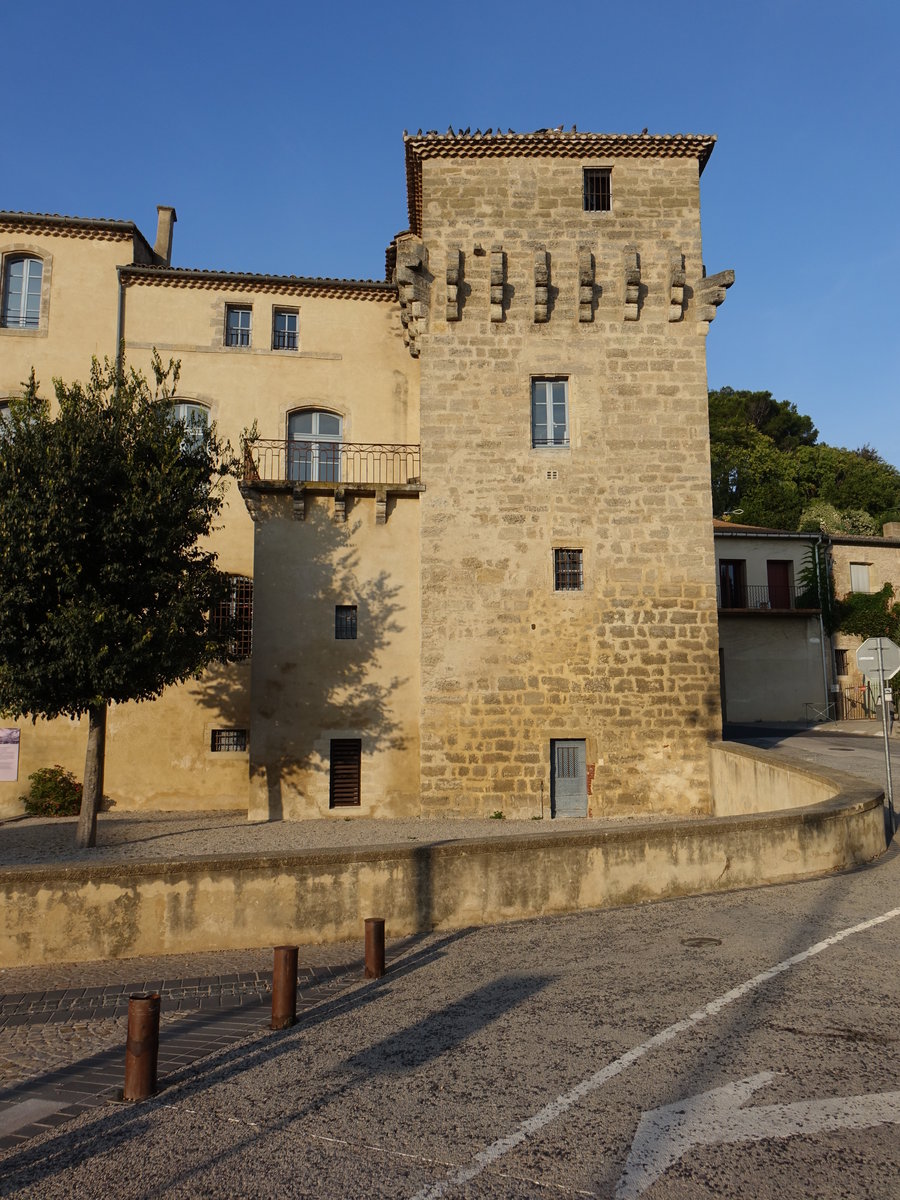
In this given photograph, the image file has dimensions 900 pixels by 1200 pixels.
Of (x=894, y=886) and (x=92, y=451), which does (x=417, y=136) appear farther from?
(x=894, y=886)

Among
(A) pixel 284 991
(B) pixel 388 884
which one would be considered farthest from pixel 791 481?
(A) pixel 284 991

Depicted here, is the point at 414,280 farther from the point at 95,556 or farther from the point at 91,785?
the point at 91,785

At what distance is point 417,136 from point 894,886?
1560 centimetres

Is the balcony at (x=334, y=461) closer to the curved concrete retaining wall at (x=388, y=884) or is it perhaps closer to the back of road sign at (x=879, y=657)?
the back of road sign at (x=879, y=657)

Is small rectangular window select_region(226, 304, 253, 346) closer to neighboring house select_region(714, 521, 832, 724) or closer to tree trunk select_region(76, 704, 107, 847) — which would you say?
tree trunk select_region(76, 704, 107, 847)

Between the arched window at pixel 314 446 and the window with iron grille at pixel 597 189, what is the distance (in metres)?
7.08

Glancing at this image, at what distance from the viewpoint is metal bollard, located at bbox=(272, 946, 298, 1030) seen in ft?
18.1

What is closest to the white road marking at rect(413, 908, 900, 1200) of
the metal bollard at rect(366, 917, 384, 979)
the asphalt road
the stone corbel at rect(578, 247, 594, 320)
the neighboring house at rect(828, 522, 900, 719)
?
the asphalt road

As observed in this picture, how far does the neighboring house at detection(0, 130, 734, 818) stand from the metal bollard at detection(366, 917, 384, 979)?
9389mm

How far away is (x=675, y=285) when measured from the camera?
16.9 meters

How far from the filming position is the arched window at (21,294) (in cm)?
1866

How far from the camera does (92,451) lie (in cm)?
1270

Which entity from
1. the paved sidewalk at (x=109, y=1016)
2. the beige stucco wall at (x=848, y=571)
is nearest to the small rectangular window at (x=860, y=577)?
A: the beige stucco wall at (x=848, y=571)

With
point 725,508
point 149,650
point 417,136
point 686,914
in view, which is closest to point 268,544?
point 149,650
